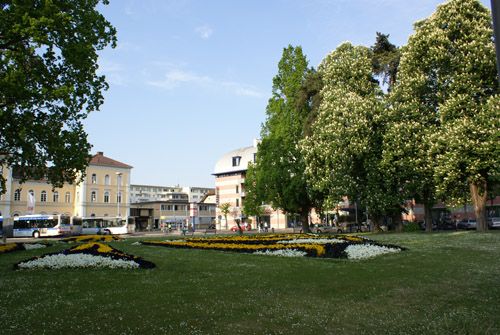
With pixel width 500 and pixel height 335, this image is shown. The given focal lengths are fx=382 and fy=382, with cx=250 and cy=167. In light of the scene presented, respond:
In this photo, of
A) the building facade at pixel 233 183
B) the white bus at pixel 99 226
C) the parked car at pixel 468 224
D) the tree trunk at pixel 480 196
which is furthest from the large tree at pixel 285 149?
the building facade at pixel 233 183

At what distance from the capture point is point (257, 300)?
7.68 meters

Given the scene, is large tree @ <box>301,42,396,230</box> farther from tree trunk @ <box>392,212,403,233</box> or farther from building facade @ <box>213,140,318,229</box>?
building facade @ <box>213,140,318,229</box>

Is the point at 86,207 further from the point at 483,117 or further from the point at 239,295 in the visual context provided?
the point at 239,295

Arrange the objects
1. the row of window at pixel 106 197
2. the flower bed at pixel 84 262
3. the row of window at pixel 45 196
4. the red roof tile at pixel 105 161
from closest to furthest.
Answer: the flower bed at pixel 84 262, the row of window at pixel 45 196, the row of window at pixel 106 197, the red roof tile at pixel 105 161

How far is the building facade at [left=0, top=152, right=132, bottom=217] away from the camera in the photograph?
74125 millimetres

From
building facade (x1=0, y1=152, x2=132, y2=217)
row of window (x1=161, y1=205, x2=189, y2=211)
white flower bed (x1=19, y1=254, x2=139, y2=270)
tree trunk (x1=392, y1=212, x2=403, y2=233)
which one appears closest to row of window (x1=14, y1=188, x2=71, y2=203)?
building facade (x1=0, y1=152, x2=132, y2=217)

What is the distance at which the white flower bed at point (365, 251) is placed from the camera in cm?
1521

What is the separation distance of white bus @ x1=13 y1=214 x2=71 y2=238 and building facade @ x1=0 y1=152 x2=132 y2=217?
78.5ft

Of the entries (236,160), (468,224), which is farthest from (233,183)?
(468,224)

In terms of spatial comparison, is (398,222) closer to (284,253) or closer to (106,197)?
(284,253)

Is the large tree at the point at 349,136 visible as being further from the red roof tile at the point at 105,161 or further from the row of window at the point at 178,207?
the row of window at the point at 178,207

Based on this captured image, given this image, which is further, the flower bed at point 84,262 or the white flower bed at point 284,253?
the white flower bed at point 284,253

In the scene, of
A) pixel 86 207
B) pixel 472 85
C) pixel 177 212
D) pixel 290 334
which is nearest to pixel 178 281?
pixel 290 334

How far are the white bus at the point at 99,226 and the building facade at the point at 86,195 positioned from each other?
55.2 feet
